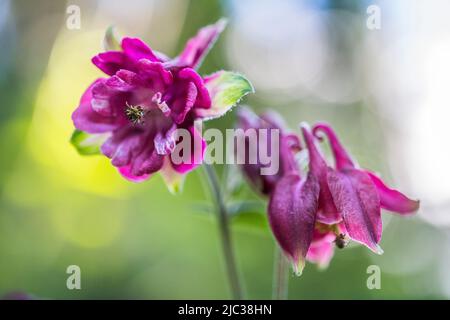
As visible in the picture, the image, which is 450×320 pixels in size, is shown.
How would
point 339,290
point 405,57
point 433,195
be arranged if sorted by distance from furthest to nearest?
point 405,57
point 339,290
point 433,195

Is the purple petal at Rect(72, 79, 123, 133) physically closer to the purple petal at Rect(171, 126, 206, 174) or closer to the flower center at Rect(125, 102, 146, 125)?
the flower center at Rect(125, 102, 146, 125)

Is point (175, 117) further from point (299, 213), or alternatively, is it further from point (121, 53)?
point (299, 213)

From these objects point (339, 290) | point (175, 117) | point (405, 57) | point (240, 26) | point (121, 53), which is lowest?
point (339, 290)

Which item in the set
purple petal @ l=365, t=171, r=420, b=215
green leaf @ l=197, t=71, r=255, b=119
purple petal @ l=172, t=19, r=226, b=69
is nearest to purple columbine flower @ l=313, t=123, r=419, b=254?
purple petal @ l=365, t=171, r=420, b=215

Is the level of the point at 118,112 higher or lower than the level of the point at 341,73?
lower

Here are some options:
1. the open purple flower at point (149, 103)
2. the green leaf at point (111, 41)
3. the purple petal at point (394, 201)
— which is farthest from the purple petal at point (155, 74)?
the purple petal at point (394, 201)

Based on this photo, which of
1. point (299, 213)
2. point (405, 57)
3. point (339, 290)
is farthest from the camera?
→ point (405, 57)

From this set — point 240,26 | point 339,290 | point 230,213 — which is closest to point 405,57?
point 240,26

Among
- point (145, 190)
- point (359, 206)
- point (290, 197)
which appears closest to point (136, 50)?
point (290, 197)
